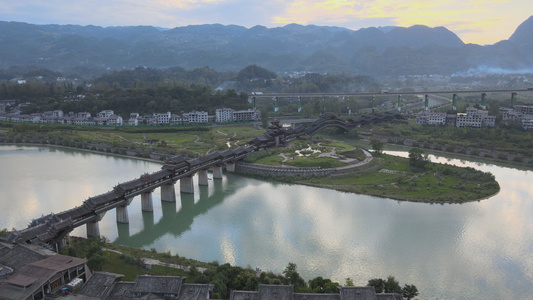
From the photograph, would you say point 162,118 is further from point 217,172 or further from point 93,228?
point 93,228

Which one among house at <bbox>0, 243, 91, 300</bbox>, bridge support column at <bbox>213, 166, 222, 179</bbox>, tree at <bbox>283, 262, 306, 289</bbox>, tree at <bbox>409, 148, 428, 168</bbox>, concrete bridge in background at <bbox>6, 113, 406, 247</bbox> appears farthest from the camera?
tree at <bbox>409, 148, 428, 168</bbox>

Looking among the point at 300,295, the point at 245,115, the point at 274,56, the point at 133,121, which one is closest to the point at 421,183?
the point at 300,295

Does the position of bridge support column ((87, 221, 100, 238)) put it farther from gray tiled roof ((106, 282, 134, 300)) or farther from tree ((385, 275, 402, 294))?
tree ((385, 275, 402, 294))

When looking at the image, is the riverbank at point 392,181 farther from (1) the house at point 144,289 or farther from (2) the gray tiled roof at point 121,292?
(2) the gray tiled roof at point 121,292

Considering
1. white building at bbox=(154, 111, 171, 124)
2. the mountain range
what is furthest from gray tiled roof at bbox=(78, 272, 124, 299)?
the mountain range

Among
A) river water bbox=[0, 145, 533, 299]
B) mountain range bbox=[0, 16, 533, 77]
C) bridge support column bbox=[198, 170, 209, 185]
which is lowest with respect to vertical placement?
river water bbox=[0, 145, 533, 299]

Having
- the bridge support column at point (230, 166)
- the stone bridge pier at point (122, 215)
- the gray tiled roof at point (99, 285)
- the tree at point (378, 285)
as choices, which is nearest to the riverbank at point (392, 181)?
the bridge support column at point (230, 166)
